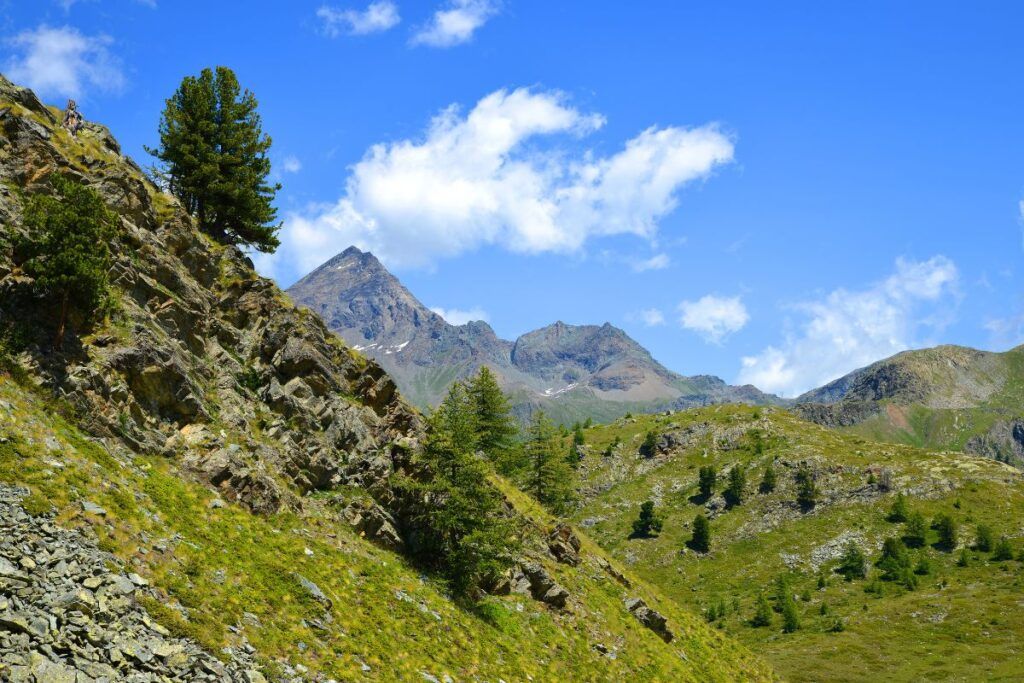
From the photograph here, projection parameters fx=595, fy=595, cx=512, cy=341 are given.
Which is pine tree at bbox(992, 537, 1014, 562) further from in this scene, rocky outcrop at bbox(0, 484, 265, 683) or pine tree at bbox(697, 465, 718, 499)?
rocky outcrop at bbox(0, 484, 265, 683)

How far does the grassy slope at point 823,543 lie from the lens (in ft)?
283

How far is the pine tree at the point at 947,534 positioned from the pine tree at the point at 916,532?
106 inches

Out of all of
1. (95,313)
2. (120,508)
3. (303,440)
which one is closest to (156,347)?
(95,313)

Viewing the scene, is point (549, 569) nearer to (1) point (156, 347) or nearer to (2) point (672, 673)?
(2) point (672, 673)

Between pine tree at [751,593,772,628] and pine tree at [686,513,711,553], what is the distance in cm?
2627

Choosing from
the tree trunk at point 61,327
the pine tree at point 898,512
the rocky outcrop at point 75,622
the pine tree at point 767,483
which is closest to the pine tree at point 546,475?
the tree trunk at point 61,327

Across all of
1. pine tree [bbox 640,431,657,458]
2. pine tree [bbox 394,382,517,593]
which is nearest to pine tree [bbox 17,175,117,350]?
pine tree [bbox 394,382,517,593]

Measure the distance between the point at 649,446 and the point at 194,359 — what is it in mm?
162872

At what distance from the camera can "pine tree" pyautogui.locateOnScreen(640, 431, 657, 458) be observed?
591 feet

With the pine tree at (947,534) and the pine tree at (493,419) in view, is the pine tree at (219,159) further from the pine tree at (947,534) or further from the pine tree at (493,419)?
the pine tree at (947,534)

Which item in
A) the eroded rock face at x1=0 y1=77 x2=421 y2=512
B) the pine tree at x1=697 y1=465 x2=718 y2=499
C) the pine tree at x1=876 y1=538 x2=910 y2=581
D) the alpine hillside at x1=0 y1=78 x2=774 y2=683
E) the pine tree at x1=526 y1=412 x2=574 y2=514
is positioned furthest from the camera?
the pine tree at x1=697 y1=465 x2=718 y2=499

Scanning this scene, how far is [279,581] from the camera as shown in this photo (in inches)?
888

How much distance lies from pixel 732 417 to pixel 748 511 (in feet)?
156

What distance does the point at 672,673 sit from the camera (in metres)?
37.7
